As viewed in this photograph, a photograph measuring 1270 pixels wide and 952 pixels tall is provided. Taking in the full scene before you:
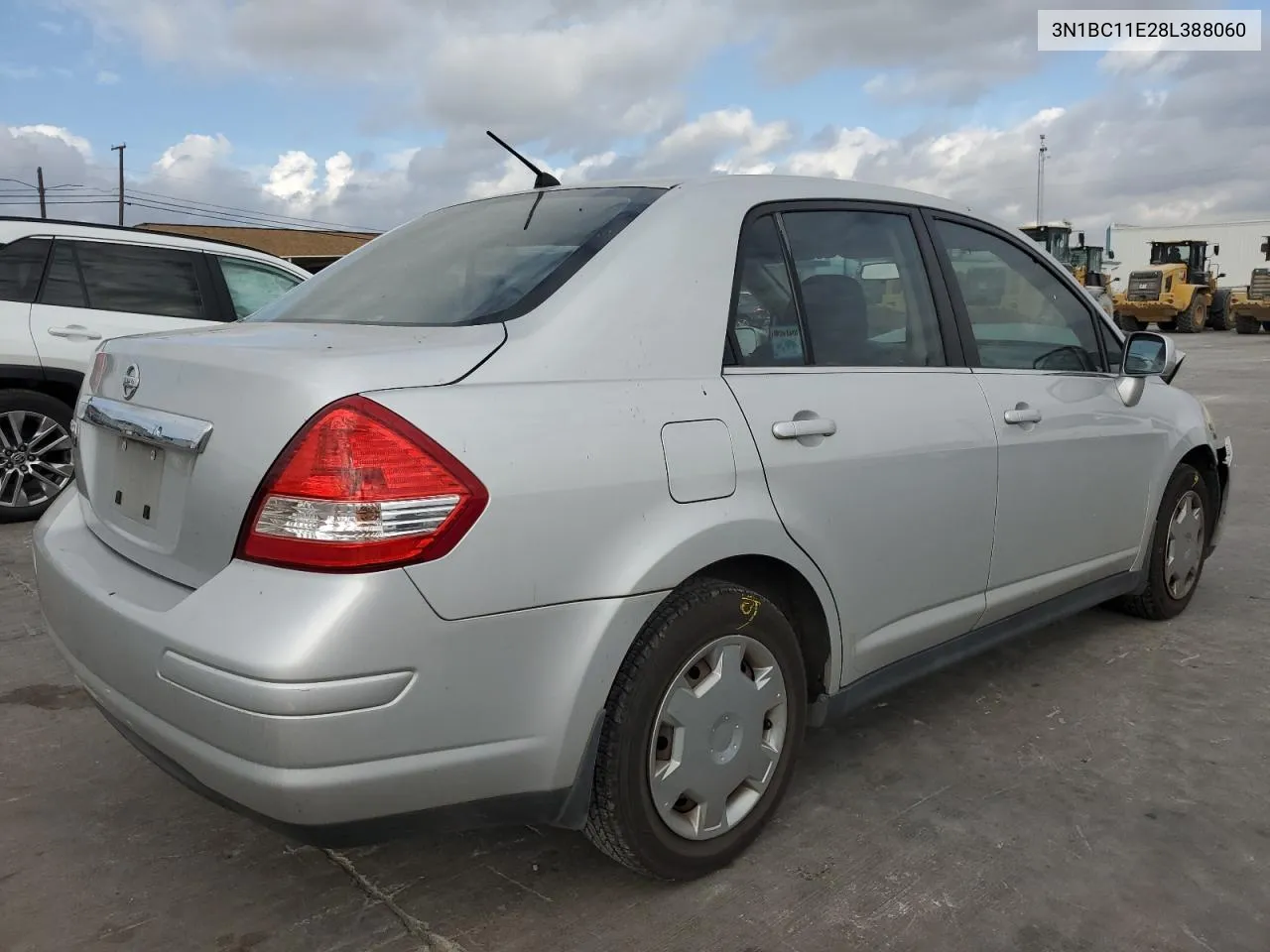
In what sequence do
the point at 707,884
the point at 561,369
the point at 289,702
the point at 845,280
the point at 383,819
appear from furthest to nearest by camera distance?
1. the point at 845,280
2. the point at 707,884
3. the point at 561,369
4. the point at 383,819
5. the point at 289,702

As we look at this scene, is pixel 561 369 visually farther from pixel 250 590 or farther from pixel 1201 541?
pixel 1201 541

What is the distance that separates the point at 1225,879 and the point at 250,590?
2.22 metres

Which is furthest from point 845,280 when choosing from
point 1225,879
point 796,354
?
point 1225,879

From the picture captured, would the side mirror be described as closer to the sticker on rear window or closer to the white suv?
the sticker on rear window

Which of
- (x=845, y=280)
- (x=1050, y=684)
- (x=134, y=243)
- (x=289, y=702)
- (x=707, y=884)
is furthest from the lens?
(x=134, y=243)

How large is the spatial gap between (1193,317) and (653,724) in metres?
32.2

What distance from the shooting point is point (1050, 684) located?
3545mm

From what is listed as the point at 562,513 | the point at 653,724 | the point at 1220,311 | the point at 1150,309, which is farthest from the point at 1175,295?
the point at 562,513

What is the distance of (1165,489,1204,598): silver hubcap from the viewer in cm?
402

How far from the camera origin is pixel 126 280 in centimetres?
622

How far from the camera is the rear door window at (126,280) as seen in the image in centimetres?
602

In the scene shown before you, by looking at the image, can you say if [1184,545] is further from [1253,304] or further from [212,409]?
[1253,304]

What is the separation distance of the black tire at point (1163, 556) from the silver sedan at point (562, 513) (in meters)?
1.09

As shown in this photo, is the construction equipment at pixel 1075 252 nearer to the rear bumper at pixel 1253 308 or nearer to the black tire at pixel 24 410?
the rear bumper at pixel 1253 308
